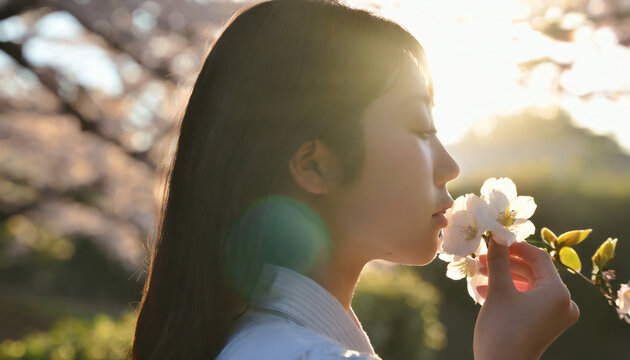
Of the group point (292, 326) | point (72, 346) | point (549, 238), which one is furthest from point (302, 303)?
point (72, 346)

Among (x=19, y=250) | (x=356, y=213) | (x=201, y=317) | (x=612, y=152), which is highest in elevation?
(x=356, y=213)

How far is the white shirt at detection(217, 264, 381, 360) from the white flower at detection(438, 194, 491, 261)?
0.98ft

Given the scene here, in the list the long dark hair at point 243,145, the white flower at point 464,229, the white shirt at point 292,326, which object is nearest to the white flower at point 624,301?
the white flower at point 464,229

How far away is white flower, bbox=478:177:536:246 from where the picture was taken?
1.26 m

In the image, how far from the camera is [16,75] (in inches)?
322

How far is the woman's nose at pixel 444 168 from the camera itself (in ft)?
4.04

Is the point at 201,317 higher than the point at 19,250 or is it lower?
higher

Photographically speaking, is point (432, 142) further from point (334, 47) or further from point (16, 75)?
point (16, 75)

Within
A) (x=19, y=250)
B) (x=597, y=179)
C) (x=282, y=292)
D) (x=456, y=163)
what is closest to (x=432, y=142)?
(x=456, y=163)

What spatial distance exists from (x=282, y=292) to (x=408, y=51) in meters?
0.63

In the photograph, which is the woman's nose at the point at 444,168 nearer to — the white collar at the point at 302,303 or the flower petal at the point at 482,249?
the flower petal at the point at 482,249

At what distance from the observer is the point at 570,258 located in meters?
1.36

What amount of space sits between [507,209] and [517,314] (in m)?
0.26

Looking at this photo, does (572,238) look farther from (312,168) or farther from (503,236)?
(312,168)
